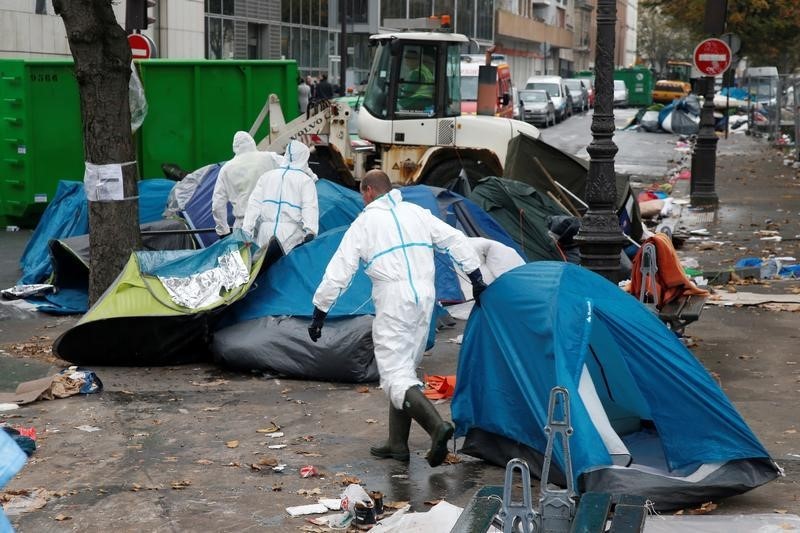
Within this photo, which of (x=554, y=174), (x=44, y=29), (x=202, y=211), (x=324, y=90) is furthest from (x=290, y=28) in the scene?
(x=202, y=211)

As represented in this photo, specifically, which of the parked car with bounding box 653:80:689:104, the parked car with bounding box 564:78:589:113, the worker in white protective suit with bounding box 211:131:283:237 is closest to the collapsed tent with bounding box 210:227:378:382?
the worker in white protective suit with bounding box 211:131:283:237

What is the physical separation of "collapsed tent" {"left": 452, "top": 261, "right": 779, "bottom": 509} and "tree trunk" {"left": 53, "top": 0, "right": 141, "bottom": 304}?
5.00 m

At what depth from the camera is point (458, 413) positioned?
7.13 meters

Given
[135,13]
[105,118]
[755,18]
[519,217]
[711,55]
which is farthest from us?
[755,18]

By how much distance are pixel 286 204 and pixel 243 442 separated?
3.82 m

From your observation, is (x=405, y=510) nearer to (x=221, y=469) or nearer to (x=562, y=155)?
(x=221, y=469)

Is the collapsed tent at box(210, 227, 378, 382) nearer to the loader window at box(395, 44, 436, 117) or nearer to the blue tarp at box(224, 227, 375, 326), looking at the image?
the blue tarp at box(224, 227, 375, 326)

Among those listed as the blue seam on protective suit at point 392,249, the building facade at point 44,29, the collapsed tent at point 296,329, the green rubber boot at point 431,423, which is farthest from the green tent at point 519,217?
the building facade at point 44,29

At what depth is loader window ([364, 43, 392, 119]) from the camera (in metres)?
18.0

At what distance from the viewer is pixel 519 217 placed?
43.3 ft

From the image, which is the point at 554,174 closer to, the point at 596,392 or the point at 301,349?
the point at 301,349

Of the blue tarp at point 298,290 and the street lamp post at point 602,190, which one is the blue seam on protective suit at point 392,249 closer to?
the blue tarp at point 298,290

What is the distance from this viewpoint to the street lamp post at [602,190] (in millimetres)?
10250

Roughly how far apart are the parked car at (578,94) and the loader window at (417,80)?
129 ft
